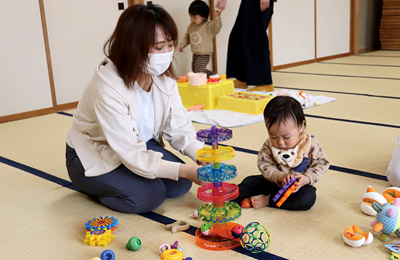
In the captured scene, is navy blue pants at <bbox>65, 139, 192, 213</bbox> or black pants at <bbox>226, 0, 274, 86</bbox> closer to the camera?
navy blue pants at <bbox>65, 139, 192, 213</bbox>

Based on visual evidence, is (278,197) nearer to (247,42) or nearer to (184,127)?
(184,127)

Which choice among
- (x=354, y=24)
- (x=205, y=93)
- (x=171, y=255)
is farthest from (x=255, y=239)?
(x=354, y=24)

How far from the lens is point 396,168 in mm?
1894

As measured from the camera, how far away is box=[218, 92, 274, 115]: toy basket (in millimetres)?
3395

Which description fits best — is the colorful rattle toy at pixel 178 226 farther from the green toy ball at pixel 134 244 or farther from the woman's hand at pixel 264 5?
the woman's hand at pixel 264 5

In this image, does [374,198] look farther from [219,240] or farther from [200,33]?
[200,33]

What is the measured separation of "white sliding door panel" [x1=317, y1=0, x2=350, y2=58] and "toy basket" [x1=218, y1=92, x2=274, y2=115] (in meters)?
2.88

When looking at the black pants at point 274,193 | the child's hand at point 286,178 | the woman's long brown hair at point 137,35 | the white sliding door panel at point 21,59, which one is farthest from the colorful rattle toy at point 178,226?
the white sliding door panel at point 21,59

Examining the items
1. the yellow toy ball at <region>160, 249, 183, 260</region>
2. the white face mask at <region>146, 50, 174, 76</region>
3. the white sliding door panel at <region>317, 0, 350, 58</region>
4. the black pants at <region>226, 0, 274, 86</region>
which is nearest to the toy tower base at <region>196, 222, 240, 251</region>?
the yellow toy ball at <region>160, 249, 183, 260</region>

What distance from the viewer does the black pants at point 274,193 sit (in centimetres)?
176

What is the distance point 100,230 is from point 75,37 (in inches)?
103

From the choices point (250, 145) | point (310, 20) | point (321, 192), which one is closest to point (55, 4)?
point (250, 145)

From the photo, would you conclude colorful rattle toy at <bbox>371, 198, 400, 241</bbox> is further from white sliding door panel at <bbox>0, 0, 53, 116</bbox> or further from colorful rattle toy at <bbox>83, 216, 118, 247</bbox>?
white sliding door panel at <bbox>0, 0, 53, 116</bbox>

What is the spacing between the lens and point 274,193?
1.83m
